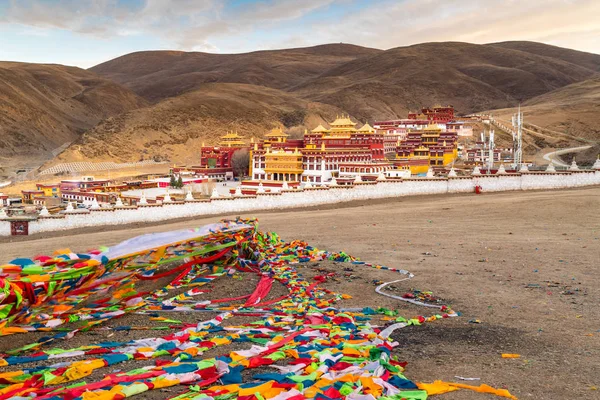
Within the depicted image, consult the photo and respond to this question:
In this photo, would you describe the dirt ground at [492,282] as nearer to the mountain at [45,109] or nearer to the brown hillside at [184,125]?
the brown hillside at [184,125]

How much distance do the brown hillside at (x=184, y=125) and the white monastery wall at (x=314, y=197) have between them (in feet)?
138

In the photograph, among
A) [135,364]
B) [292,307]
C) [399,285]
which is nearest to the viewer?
[135,364]

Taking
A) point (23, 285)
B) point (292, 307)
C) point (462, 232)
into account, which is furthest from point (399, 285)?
point (462, 232)

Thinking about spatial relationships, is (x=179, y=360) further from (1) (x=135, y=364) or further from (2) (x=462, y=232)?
(2) (x=462, y=232)

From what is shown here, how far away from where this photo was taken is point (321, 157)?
3809 centimetres

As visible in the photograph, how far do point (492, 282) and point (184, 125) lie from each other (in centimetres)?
7618

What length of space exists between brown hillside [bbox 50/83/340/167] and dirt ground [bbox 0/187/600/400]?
176ft

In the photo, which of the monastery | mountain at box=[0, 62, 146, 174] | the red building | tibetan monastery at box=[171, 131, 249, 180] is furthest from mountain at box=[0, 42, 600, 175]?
tibetan monastery at box=[171, 131, 249, 180]

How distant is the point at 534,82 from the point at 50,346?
6519 inches

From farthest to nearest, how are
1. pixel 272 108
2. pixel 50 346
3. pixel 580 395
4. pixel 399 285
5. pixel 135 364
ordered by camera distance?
1. pixel 272 108
2. pixel 399 285
3. pixel 50 346
4. pixel 135 364
5. pixel 580 395

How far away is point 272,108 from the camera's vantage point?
99.2m

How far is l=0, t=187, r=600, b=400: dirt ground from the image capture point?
5.30 metres

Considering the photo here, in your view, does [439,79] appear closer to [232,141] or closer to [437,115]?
[437,115]

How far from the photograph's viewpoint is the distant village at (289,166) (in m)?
36.4
